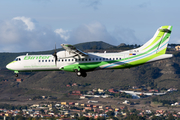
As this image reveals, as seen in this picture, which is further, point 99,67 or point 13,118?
point 13,118

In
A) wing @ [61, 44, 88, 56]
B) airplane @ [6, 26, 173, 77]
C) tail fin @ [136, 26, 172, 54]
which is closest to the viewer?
wing @ [61, 44, 88, 56]

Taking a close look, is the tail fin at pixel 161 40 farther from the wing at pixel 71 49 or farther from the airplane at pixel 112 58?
the wing at pixel 71 49

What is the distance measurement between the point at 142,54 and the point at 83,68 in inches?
464

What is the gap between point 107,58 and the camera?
2299 inches

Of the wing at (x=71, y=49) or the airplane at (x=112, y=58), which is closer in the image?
the wing at (x=71, y=49)

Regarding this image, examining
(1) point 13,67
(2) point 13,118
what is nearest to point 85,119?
(2) point 13,118

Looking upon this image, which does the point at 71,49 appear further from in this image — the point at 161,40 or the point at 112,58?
the point at 161,40

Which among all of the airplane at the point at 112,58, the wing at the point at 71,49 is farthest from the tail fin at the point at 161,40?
the wing at the point at 71,49

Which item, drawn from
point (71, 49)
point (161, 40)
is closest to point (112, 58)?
point (71, 49)

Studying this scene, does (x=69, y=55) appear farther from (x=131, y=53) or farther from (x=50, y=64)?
(x=131, y=53)

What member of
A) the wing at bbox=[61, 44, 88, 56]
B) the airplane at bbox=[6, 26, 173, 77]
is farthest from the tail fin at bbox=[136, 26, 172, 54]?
the wing at bbox=[61, 44, 88, 56]

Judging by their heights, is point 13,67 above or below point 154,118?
above

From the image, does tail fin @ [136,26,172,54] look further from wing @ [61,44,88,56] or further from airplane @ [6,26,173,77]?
wing @ [61,44,88,56]

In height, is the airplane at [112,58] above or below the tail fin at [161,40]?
below
